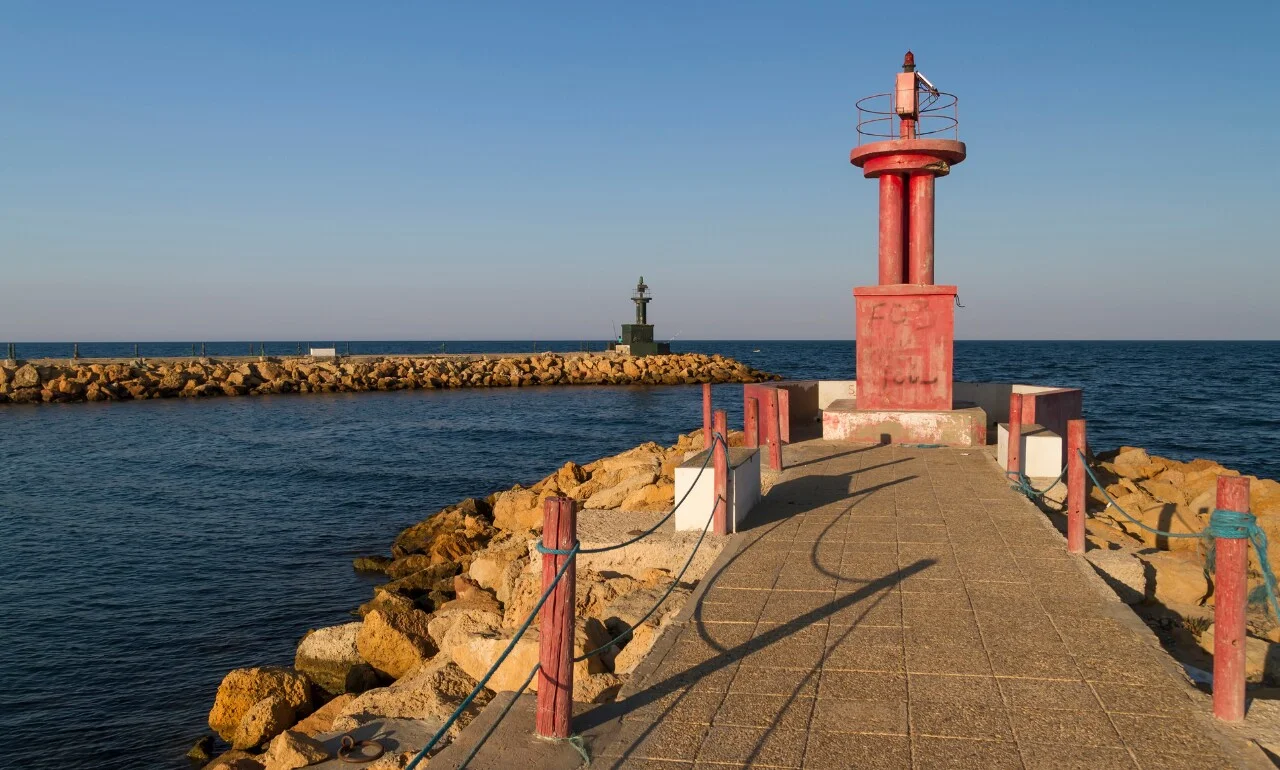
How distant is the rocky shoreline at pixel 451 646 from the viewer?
247 inches

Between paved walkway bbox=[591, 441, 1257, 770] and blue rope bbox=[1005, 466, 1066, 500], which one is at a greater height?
blue rope bbox=[1005, 466, 1066, 500]

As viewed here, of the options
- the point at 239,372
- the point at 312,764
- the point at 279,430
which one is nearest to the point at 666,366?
the point at 239,372

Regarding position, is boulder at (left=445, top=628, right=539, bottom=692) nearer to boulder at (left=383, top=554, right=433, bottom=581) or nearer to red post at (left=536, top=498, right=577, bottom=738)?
red post at (left=536, top=498, right=577, bottom=738)

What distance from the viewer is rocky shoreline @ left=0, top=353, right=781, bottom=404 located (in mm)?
43844

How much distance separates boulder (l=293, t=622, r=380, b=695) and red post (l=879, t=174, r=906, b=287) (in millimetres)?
9746

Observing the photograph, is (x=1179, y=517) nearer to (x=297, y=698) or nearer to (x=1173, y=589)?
(x=1173, y=589)

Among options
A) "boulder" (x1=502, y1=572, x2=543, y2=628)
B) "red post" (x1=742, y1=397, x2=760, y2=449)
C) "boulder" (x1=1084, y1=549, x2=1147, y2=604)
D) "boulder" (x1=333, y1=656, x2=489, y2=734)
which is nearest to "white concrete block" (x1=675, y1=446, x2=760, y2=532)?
"boulder" (x1=502, y1=572, x2=543, y2=628)

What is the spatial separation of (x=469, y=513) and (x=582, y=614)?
8.50 m

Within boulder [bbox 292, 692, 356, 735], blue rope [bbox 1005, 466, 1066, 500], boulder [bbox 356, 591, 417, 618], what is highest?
blue rope [bbox 1005, 466, 1066, 500]

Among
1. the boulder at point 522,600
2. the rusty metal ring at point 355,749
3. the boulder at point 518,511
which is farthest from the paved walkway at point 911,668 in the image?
the boulder at point 518,511

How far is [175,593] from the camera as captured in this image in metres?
13.3

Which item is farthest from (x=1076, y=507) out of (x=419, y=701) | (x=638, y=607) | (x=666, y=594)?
(x=419, y=701)

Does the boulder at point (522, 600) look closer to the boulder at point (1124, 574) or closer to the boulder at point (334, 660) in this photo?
the boulder at point (334, 660)

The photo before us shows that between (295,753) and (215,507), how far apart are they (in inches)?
596
